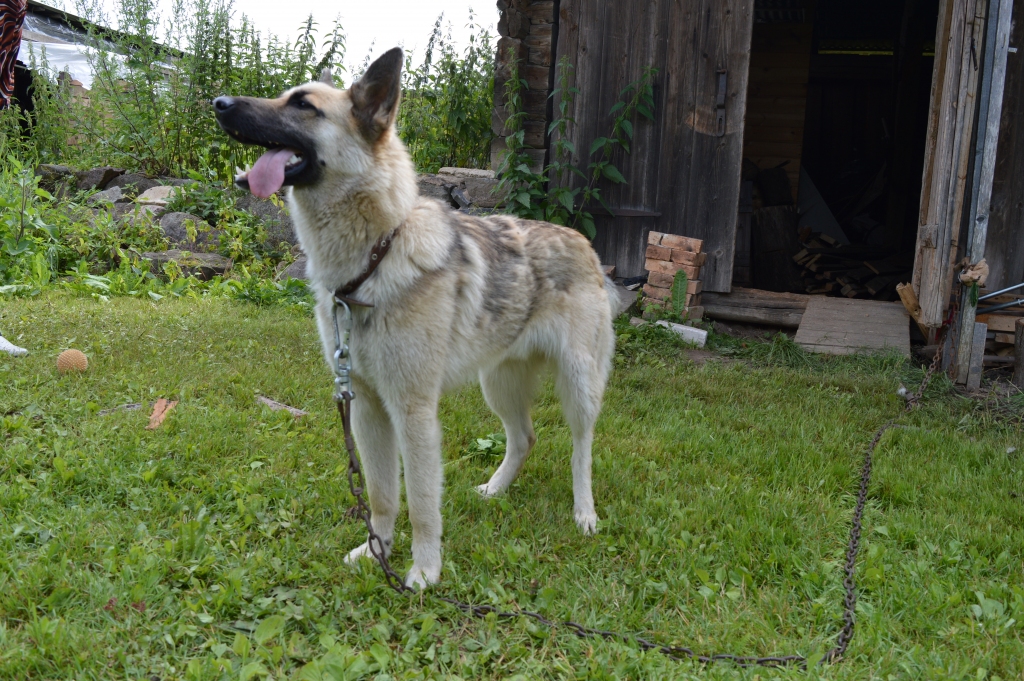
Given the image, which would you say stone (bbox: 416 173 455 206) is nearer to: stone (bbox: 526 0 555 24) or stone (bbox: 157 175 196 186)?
stone (bbox: 526 0 555 24)

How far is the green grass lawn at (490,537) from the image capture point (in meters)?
2.53

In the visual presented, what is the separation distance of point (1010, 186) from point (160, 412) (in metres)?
6.68

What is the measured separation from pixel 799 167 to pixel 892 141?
1.86 m

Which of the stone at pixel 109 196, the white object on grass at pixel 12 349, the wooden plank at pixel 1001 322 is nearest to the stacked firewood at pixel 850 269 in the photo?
the wooden plank at pixel 1001 322

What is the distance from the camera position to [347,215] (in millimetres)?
2830

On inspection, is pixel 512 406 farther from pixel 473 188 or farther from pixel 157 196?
pixel 157 196

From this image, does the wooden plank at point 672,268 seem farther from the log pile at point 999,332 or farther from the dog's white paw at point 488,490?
the dog's white paw at point 488,490

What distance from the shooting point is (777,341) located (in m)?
6.71

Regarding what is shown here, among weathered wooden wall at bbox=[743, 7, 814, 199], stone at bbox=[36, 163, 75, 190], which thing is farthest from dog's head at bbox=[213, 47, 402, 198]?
weathered wooden wall at bbox=[743, 7, 814, 199]

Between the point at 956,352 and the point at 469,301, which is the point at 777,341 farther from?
the point at 469,301

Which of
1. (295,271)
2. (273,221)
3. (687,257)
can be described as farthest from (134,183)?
(687,257)

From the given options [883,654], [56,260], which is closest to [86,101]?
[56,260]

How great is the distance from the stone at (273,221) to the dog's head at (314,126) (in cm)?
545

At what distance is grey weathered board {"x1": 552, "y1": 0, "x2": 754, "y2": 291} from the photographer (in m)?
7.02
